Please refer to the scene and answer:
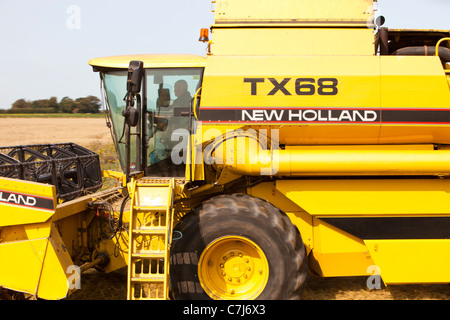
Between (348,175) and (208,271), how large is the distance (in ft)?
5.55

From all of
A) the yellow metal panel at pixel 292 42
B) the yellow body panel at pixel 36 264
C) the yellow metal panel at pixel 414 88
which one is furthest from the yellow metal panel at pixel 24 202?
the yellow metal panel at pixel 414 88

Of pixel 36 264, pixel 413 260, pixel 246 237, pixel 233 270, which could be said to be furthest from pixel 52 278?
pixel 413 260

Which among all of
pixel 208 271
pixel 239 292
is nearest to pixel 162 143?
pixel 208 271

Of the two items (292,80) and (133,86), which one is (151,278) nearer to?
(133,86)

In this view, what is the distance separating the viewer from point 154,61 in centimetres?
457

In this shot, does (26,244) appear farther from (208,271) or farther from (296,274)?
(296,274)

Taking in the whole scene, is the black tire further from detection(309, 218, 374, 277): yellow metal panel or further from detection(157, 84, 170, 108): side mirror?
detection(157, 84, 170, 108): side mirror

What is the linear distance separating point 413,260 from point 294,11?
281 cm

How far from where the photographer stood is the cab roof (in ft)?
14.9

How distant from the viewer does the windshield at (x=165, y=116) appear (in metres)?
4.57

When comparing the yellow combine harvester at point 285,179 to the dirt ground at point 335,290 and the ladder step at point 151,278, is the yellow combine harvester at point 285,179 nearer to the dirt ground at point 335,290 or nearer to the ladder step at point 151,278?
the ladder step at point 151,278

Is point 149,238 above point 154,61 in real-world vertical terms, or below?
below

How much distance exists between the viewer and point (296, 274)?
3963 mm

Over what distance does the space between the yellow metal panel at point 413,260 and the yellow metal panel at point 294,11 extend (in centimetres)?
234
